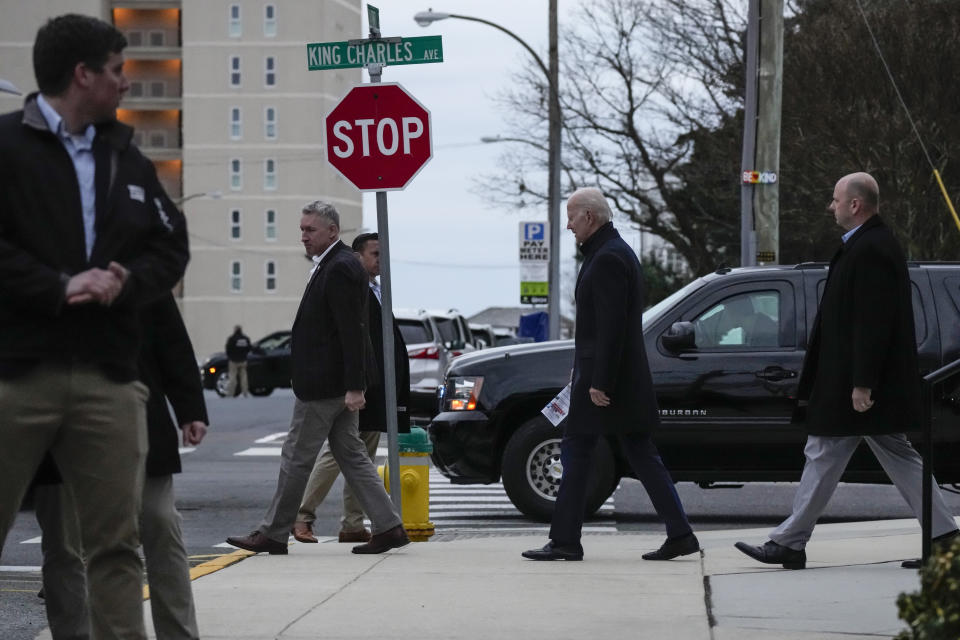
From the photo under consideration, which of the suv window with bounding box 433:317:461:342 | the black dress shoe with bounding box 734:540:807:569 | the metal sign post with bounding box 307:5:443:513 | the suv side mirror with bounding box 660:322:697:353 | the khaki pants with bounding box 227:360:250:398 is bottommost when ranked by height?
the khaki pants with bounding box 227:360:250:398

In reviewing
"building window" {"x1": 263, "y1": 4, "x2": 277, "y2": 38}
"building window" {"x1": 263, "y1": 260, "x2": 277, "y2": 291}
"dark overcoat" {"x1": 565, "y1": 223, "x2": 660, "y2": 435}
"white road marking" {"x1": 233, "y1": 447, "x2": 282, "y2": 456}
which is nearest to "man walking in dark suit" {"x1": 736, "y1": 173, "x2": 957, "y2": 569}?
"dark overcoat" {"x1": 565, "y1": 223, "x2": 660, "y2": 435}

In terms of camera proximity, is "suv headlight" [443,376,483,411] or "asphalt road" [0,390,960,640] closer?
"asphalt road" [0,390,960,640]

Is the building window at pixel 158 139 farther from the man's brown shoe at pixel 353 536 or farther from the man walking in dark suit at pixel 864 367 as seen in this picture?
the man walking in dark suit at pixel 864 367

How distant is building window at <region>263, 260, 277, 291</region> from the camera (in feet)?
311

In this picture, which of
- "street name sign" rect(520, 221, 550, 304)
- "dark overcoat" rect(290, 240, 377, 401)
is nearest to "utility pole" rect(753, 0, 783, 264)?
"dark overcoat" rect(290, 240, 377, 401)

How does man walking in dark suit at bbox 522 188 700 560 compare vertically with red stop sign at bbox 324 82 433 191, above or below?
below

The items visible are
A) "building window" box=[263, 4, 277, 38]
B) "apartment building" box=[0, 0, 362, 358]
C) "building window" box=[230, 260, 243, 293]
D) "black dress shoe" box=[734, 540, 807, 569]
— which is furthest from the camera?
"building window" box=[230, 260, 243, 293]

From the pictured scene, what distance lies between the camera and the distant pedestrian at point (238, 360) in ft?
124

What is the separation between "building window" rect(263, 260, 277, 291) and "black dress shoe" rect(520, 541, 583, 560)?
8725 cm

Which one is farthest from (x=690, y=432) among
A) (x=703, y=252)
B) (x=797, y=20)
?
(x=703, y=252)

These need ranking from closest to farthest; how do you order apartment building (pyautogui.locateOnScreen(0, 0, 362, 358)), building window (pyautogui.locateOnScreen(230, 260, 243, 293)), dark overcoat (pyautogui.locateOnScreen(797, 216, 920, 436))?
1. dark overcoat (pyautogui.locateOnScreen(797, 216, 920, 436))
2. apartment building (pyautogui.locateOnScreen(0, 0, 362, 358))
3. building window (pyautogui.locateOnScreen(230, 260, 243, 293))

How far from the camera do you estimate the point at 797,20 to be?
35000 millimetres

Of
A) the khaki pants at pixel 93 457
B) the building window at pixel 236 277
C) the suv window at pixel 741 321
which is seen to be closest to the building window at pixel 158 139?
the building window at pixel 236 277

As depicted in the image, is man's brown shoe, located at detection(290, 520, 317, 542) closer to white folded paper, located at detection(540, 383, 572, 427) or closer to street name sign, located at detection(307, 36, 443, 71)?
white folded paper, located at detection(540, 383, 572, 427)
